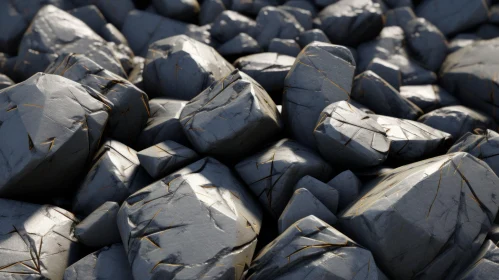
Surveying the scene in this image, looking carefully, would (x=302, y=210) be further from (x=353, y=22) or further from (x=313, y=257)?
(x=353, y=22)

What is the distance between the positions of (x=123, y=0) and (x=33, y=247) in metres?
2.85

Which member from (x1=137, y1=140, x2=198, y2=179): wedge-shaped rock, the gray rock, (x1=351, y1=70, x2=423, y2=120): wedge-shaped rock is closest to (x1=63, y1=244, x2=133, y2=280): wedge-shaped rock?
the gray rock

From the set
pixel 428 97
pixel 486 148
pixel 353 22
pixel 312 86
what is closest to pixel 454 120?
pixel 428 97

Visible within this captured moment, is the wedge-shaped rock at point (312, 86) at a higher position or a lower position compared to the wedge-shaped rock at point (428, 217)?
higher

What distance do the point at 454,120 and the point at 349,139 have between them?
1.10 m

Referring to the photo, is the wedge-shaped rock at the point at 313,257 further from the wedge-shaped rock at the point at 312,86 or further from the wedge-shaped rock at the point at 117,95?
the wedge-shaped rock at the point at 117,95

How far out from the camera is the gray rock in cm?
251

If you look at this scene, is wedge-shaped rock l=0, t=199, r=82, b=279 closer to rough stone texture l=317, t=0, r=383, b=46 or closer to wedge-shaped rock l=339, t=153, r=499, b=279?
wedge-shaped rock l=339, t=153, r=499, b=279

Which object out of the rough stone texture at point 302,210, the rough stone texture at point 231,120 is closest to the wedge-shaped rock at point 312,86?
the rough stone texture at point 231,120

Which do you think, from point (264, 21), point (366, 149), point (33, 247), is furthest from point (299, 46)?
point (33, 247)

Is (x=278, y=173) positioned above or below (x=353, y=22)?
below

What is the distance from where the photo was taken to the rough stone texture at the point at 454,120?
10.9ft

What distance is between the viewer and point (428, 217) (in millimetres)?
2383

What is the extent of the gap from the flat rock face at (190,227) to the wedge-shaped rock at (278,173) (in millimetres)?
91
